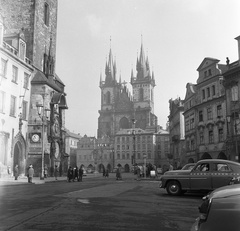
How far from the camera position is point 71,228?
6406 millimetres

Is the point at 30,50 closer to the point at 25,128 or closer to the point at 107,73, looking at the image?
the point at 25,128

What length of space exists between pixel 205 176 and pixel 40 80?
1104 inches

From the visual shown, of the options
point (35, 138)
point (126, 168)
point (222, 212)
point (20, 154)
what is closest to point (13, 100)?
point (35, 138)

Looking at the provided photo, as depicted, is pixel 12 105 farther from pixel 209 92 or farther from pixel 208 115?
pixel 209 92

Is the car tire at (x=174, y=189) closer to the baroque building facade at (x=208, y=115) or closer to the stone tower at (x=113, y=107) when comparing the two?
the baroque building facade at (x=208, y=115)

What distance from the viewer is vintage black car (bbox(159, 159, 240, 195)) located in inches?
535

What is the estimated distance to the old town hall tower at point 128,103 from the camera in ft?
430

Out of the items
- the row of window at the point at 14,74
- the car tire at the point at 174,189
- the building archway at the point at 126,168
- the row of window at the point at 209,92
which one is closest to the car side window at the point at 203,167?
the car tire at the point at 174,189

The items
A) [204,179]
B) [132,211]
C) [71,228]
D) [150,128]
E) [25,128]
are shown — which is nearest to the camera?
[71,228]

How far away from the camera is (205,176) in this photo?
13.9 meters

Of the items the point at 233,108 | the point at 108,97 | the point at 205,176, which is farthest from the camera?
the point at 108,97

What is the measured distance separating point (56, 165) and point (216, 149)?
20.0m

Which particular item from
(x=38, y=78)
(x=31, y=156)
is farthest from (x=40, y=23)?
(x=31, y=156)

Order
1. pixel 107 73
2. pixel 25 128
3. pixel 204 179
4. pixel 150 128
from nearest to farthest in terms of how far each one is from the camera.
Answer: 1. pixel 204 179
2. pixel 25 128
3. pixel 150 128
4. pixel 107 73
